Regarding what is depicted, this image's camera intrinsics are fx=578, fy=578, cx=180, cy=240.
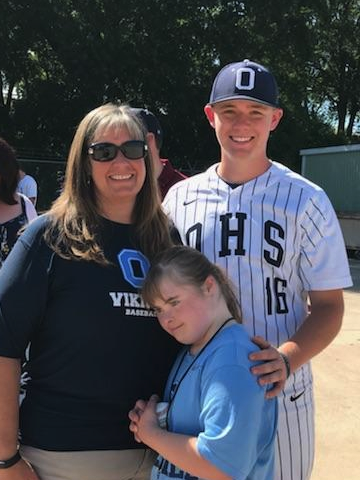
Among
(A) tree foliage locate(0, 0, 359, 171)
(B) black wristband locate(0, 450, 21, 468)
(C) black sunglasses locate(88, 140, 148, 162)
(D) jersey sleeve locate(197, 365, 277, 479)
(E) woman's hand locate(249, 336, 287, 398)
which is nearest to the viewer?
(D) jersey sleeve locate(197, 365, 277, 479)

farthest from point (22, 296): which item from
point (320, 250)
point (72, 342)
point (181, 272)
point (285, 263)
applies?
point (320, 250)

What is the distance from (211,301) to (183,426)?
15.3 inches

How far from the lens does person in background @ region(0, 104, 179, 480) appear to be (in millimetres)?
1796

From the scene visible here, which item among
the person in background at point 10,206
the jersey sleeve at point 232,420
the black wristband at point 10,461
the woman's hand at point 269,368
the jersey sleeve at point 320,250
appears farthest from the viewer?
the person in background at point 10,206

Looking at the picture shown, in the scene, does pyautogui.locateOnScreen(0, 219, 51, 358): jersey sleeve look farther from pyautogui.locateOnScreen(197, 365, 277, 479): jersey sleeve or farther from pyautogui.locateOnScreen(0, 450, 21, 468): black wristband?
pyautogui.locateOnScreen(197, 365, 277, 479): jersey sleeve

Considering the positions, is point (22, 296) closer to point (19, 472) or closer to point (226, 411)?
point (19, 472)

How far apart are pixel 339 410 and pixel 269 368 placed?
140 inches

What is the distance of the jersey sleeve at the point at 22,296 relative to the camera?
1768 millimetres

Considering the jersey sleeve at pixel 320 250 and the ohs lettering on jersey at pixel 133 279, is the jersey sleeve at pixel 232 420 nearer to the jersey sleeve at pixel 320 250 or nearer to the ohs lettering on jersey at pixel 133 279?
the ohs lettering on jersey at pixel 133 279

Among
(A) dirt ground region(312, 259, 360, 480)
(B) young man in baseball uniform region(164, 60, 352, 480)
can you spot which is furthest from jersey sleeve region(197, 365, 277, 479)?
(A) dirt ground region(312, 259, 360, 480)

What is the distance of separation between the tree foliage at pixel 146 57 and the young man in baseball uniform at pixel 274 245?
767 inches

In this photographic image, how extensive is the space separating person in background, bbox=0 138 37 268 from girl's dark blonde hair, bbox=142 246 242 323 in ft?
5.80

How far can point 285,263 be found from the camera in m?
2.23

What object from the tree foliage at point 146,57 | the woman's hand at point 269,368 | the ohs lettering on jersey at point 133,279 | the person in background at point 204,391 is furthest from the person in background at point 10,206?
the tree foliage at point 146,57
